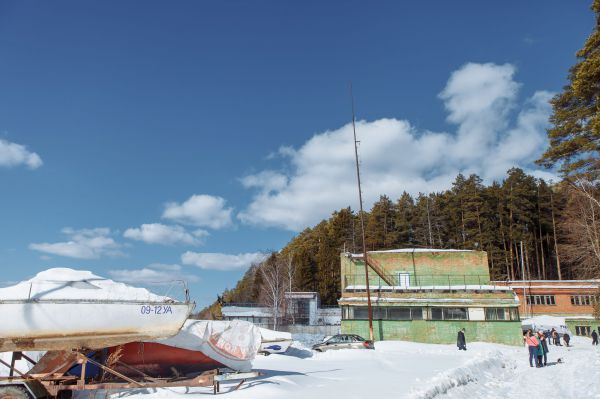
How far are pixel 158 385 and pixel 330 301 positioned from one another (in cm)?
6256

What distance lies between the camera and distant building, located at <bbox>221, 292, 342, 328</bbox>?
55294 millimetres

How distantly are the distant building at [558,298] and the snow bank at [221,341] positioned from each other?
39.8 m

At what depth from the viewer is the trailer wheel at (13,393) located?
915 centimetres

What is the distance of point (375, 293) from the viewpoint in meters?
→ 35.0

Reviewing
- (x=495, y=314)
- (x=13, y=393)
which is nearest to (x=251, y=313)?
(x=495, y=314)

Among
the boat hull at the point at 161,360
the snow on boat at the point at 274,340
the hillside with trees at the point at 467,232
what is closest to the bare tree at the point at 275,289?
the hillside with trees at the point at 467,232

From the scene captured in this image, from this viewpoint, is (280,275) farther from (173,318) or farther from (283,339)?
(173,318)

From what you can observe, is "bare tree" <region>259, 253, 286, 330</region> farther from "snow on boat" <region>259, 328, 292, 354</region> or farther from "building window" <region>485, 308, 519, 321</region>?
"snow on boat" <region>259, 328, 292, 354</region>

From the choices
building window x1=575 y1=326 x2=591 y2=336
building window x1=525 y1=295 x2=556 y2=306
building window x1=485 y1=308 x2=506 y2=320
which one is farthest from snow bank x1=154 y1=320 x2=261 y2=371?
building window x1=525 y1=295 x2=556 y2=306

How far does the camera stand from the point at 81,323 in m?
10.1

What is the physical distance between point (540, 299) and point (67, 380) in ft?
168

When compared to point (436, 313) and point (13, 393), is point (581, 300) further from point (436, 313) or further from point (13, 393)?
point (13, 393)

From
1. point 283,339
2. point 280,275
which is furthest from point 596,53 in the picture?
point 280,275

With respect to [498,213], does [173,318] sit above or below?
below
